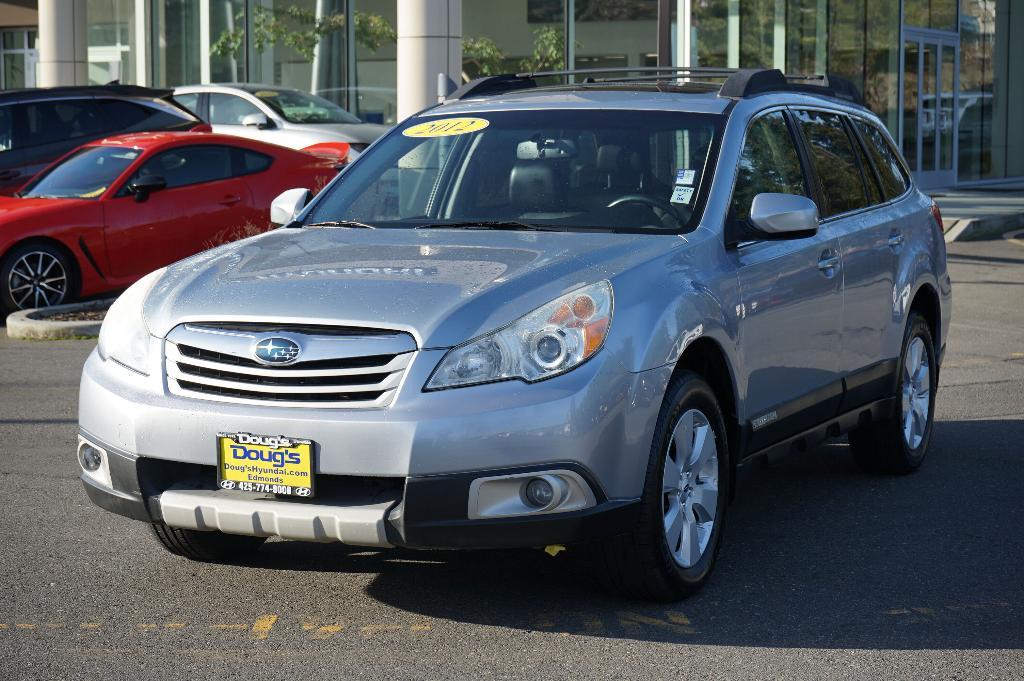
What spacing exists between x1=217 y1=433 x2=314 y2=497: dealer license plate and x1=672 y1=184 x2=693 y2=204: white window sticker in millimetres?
1821

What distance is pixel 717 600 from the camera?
5047 mm

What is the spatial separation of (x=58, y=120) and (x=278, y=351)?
13.3 metres

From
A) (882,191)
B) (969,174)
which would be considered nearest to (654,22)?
(969,174)

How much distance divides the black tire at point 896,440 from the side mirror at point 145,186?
7565 mm

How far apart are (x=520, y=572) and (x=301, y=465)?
119cm

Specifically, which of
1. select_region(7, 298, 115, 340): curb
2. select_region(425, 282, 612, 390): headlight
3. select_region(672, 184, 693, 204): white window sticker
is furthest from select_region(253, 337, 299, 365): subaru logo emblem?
select_region(7, 298, 115, 340): curb

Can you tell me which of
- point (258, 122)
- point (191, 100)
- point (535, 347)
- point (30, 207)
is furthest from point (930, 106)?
point (535, 347)

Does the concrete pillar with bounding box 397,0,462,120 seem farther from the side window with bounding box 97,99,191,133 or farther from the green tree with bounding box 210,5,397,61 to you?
the green tree with bounding box 210,5,397,61

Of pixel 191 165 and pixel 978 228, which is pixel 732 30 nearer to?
pixel 978 228

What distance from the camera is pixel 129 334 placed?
16.2 ft

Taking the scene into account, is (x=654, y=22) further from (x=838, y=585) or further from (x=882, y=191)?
(x=838, y=585)

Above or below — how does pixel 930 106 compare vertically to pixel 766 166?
above

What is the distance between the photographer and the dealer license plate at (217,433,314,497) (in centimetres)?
446

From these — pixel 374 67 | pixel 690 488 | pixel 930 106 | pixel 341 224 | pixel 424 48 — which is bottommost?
pixel 690 488
